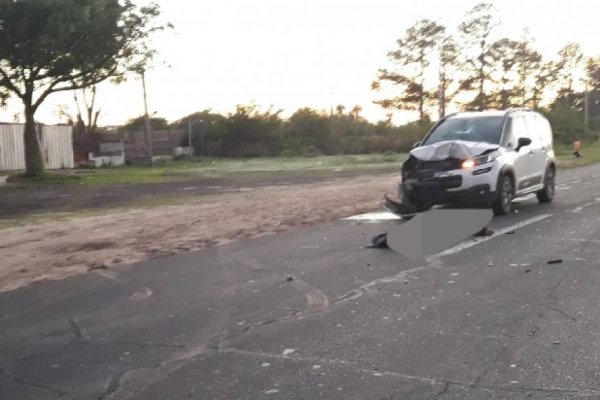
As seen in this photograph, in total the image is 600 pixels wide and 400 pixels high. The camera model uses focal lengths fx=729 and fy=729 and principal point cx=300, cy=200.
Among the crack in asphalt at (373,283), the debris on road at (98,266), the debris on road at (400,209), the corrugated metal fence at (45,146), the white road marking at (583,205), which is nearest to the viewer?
the crack in asphalt at (373,283)

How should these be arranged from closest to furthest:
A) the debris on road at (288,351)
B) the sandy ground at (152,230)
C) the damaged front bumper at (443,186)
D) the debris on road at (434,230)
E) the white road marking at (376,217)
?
the debris on road at (288,351)
the sandy ground at (152,230)
the debris on road at (434,230)
the damaged front bumper at (443,186)
the white road marking at (376,217)

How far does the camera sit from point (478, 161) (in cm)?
1255

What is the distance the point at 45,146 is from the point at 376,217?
26731mm

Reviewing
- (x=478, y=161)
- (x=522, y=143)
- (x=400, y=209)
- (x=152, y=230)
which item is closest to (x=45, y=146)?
(x=152, y=230)

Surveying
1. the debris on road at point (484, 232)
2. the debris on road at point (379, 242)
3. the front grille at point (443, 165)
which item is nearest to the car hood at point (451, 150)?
the front grille at point (443, 165)

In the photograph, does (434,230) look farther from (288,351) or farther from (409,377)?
(409,377)

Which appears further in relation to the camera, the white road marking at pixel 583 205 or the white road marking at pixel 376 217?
the white road marking at pixel 583 205

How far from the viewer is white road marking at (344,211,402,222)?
1352cm

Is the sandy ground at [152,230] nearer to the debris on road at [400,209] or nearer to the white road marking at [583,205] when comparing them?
the debris on road at [400,209]

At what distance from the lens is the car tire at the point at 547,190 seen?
15281 mm

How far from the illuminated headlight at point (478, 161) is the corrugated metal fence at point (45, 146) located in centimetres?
2658

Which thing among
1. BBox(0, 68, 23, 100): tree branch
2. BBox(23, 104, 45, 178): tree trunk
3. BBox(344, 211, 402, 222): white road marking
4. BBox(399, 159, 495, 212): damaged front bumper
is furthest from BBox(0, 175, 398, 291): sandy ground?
BBox(23, 104, 45, 178): tree trunk

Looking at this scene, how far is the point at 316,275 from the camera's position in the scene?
836cm

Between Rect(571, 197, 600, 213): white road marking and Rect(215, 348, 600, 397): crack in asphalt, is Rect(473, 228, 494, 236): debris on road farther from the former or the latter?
Rect(215, 348, 600, 397): crack in asphalt
